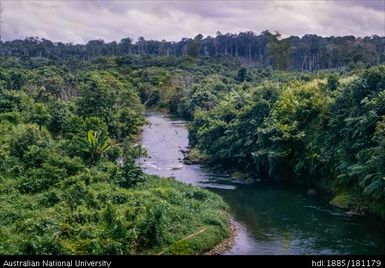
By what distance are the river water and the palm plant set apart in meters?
→ 10.2

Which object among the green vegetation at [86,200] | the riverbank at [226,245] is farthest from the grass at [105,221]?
the riverbank at [226,245]

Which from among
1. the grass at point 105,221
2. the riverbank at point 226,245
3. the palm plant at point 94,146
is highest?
the palm plant at point 94,146

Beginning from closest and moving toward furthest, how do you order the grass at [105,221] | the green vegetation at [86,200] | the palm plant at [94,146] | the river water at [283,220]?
→ the grass at [105,221] < the green vegetation at [86,200] < the river water at [283,220] < the palm plant at [94,146]

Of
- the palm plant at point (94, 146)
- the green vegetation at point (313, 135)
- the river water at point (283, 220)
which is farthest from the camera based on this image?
the palm plant at point (94, 146)

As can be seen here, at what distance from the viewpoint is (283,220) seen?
40406mm

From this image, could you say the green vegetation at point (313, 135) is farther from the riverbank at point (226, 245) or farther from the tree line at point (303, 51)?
the tree line at point (303, 51)

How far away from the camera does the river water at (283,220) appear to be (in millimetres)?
34188

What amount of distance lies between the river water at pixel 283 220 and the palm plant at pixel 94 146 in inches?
403

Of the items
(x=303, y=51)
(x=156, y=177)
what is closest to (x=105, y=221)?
(x=156, y=177)

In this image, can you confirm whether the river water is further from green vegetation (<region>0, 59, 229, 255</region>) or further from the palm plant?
the palm plant

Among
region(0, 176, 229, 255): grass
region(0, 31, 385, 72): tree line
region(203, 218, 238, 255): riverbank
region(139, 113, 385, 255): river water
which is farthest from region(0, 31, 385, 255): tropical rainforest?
region(0, 31, 385, 72): tree line

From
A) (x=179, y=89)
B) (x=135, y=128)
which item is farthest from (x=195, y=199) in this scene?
(x=179, y=89)

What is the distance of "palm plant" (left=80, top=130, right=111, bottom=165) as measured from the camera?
46000 mm

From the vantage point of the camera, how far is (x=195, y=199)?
4156 cm
